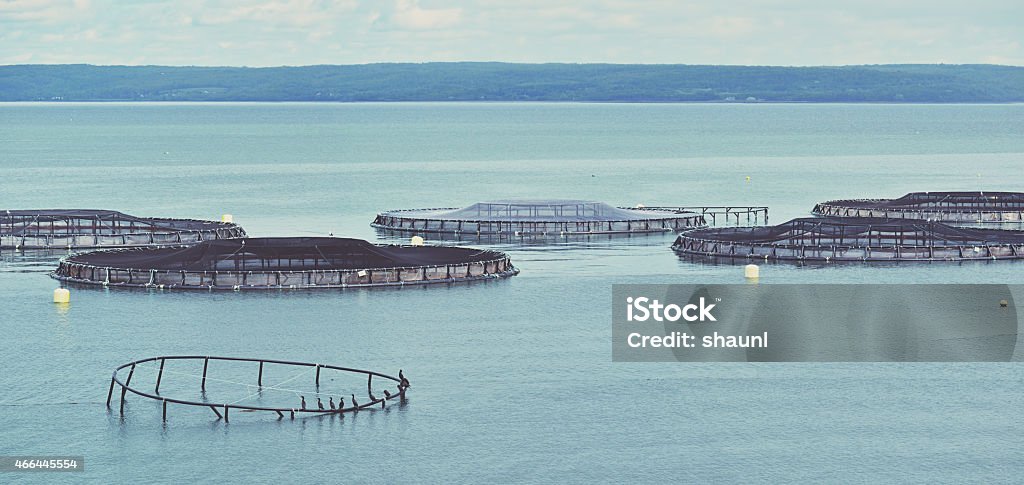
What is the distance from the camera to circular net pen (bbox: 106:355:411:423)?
2712 inches

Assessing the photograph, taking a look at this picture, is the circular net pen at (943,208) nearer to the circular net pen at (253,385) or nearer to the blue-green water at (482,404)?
the blue-green water at (482,404)

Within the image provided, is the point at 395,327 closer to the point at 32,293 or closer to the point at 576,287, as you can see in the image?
the point at 576,287

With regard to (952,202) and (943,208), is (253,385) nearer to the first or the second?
(943,208)

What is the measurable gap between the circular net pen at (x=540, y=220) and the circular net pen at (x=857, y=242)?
45.8 ft

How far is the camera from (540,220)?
5723 inches

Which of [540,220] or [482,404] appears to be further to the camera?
[540,220]

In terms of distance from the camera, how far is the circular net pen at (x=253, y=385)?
68875 millimetres

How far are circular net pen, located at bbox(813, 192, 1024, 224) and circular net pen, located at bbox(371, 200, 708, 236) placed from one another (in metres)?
18.4

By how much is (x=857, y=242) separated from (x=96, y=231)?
5761 centimetres

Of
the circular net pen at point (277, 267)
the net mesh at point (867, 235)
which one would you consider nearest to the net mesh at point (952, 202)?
the net mesh at point (867, 235)

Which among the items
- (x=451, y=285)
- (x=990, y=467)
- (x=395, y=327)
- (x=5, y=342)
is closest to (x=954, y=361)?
(x=990, y=467)

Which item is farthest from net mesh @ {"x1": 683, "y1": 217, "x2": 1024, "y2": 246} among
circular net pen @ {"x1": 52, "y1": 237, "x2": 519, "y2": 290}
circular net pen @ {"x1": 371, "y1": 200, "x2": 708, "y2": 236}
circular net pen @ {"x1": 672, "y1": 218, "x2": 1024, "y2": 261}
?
circular net pen @ {"x1": 52, "y1": 237, "x2": 519, "y2": 290}

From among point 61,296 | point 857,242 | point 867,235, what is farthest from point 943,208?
point 61,296

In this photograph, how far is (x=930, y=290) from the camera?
104 metres
